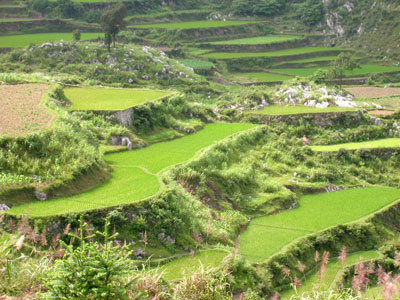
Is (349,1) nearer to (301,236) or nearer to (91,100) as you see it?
(91,100)

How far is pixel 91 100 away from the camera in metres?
22.9

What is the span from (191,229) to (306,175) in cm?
997

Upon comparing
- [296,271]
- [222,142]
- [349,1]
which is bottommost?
[296,271]

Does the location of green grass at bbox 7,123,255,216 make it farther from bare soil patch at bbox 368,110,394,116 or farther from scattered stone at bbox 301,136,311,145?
bare soil patch at bbox 368,110,394,116

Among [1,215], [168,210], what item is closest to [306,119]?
[168,210]

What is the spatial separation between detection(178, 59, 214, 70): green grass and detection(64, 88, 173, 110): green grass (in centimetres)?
2125

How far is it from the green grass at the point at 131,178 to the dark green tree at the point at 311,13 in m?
50.5

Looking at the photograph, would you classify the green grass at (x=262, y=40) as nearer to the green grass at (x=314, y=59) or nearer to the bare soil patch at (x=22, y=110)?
the green grass at (x=314, y=59)

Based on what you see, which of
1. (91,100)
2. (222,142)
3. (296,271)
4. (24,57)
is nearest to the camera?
(296,271)

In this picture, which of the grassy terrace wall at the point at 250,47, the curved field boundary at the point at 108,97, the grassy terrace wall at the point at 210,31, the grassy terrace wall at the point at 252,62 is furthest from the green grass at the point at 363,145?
the grassy terrace wall at the point at 210,31

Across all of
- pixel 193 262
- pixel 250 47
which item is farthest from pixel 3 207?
pixel 250 47

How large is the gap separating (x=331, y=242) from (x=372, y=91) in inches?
1143

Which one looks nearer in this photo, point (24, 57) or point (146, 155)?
point (146, 155)

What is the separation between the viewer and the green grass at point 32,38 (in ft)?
151
